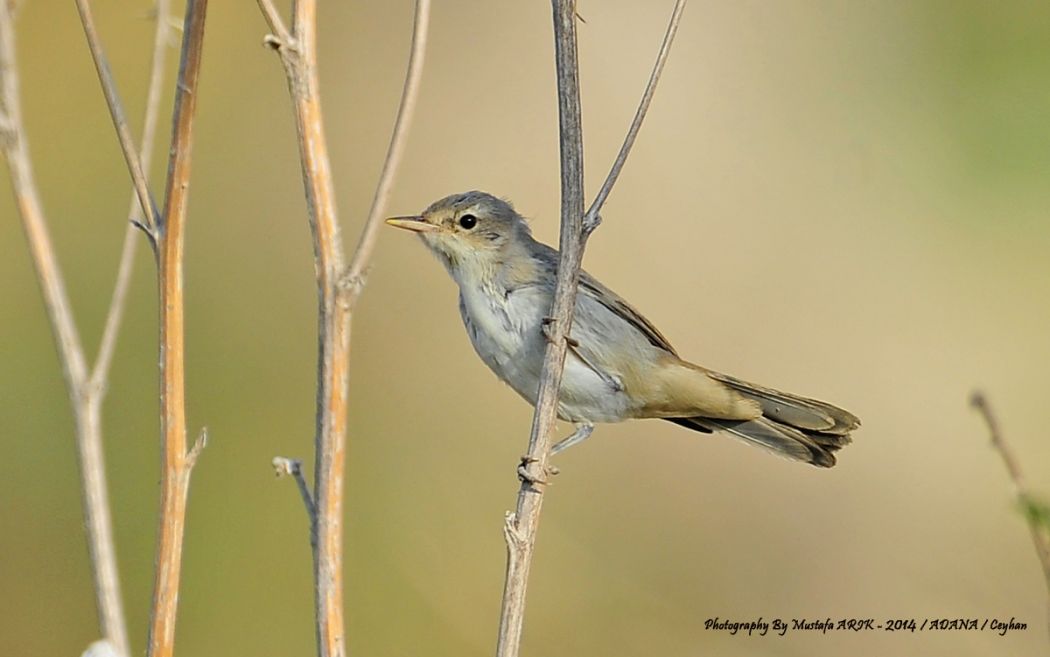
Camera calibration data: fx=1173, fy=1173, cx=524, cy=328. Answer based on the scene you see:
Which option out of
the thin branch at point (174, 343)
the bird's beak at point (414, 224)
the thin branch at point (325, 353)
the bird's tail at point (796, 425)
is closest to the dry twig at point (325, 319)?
the thin branch at point (325, 353)

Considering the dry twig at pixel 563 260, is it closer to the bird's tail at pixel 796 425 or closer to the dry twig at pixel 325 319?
the dry twig at pixel 325 319

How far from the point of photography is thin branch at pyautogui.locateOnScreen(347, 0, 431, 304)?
1.28 meters

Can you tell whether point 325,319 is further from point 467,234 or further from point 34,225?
point 467,234

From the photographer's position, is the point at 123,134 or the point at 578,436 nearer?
the point at 123,134

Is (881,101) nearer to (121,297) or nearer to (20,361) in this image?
(20,361)

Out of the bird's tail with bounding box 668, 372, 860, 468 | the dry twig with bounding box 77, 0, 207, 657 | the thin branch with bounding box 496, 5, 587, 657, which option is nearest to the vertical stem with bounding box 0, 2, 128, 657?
the dry twig with bounding box 77, 0, 207, 657

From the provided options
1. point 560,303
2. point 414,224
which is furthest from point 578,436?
point 560,303

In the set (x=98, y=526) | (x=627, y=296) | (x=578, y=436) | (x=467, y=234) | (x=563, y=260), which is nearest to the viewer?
(x=98, y=526)

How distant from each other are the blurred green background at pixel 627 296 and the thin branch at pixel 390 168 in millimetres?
2538

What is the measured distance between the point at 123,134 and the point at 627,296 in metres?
3.47

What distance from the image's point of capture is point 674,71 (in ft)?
16.8

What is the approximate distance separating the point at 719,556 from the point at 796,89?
2175 millimetres

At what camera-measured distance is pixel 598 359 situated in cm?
251

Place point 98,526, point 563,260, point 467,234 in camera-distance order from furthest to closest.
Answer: point 467,234 → point 563,260 → point 98,526
